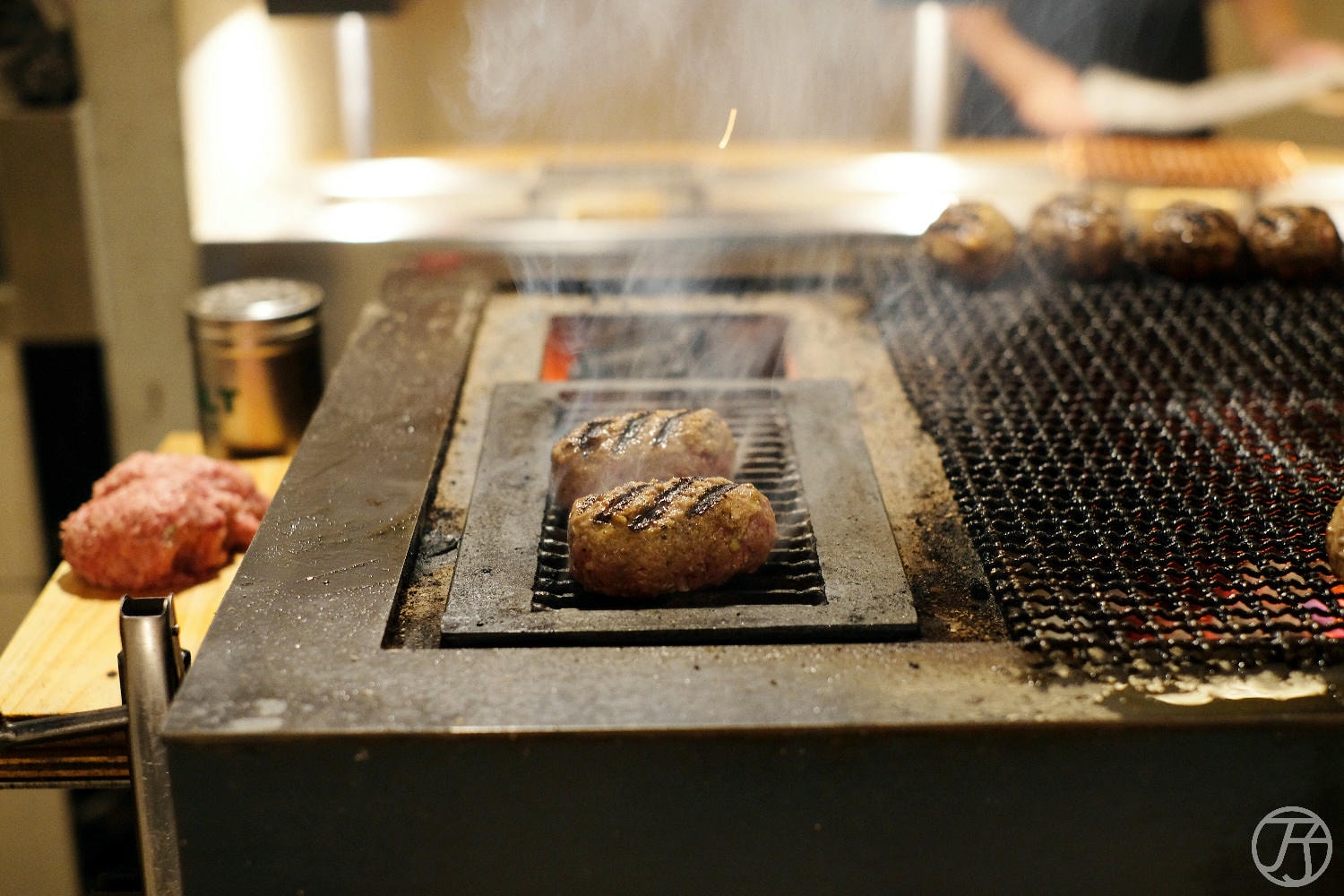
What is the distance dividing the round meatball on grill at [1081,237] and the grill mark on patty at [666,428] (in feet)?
5.76

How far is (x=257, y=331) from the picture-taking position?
3701mm

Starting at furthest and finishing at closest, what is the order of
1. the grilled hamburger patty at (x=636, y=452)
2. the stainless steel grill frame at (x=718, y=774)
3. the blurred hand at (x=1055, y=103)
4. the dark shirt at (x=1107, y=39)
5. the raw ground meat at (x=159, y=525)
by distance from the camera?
the dark shirt at (x=1107, y=39) → the blurred hand at (x=1055, y=103) → the raw ground meat at (x=159, y=525) → the grilled hamburger patty at (x=636, y=452) → the stainless steel grill frame at (x=718, y=774)

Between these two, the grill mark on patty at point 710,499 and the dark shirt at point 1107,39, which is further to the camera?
the dark shirt at point 1107,39

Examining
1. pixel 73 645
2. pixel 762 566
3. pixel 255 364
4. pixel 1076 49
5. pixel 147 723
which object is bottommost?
pixel 73 645

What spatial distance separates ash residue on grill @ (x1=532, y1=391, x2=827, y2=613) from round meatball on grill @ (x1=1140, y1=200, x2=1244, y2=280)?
165 centimetres

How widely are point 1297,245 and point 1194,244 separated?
0.99ft

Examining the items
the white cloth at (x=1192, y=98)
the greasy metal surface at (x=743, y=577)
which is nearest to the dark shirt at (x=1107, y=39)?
the white cloth at (x=1192, y=98)

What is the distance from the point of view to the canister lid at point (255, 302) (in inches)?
146

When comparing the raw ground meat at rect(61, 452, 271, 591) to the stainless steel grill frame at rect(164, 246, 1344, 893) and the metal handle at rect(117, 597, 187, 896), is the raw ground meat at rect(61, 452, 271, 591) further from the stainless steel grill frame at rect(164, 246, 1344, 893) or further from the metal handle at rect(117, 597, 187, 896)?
the stainless steel grill frame at rect(164, 246, 1344, 893)

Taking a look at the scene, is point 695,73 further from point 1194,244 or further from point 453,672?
point 453,672

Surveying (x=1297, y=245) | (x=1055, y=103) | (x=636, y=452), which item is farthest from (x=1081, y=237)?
(x=1055, y=103)

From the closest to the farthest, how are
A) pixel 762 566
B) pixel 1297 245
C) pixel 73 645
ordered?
pixel 762 566
pixel 73 645
pixel 1297 245

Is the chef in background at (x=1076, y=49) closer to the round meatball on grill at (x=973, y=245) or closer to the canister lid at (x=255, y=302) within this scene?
the round meatball on grill at (x=973, y=245)

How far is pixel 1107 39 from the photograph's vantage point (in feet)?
22.1
